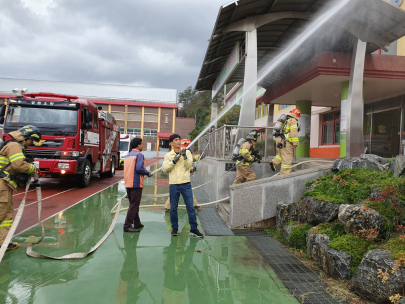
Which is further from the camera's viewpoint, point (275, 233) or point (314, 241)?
point (275, 233)

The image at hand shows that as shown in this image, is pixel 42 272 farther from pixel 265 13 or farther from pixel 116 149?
pixel 116 149

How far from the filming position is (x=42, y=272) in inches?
145

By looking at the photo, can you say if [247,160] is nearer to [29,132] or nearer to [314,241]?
Result: [314,241]

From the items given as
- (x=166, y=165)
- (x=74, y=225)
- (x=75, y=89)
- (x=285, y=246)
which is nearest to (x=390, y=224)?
(x=285, y=246)

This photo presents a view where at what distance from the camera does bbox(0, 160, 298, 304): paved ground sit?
10.3ft

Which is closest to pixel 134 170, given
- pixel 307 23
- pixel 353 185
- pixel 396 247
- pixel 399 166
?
pixel 353 185

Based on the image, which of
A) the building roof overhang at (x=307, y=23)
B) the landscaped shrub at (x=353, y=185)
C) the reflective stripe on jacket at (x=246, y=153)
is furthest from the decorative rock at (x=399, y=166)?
the building roof overhang at (x=307, y=23)

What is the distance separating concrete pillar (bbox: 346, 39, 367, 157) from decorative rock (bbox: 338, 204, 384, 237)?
5.08 metres

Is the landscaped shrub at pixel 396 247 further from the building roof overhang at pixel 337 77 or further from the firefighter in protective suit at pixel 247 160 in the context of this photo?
the building roof overhang at pixel 337 77

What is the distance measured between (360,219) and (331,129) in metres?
13.5

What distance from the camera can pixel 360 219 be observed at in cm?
375

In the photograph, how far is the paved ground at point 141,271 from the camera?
3.13m

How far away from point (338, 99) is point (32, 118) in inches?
473

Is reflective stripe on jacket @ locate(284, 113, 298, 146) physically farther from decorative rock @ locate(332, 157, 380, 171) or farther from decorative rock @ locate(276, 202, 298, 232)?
decorative rock @ locate(276, 202, 298, 232)
